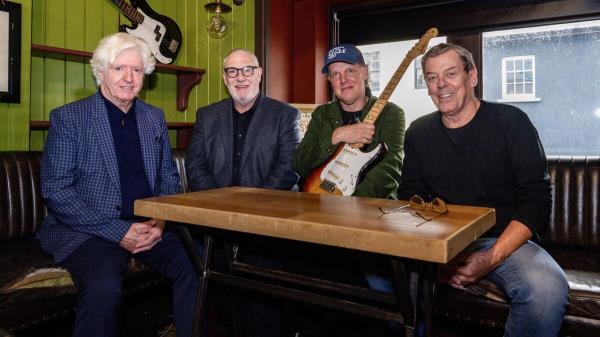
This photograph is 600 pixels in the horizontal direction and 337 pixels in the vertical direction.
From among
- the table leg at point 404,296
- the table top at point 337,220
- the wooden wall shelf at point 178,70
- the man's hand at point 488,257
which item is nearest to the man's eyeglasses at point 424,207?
the table top at point 337,220

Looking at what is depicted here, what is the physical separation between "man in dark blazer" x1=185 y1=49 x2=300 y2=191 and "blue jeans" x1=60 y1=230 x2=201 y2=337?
1.59ft

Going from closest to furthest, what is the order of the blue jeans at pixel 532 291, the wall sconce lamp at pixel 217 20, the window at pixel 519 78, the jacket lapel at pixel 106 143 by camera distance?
the blue jeans at pixel 532 291 < the jacket lapel at pixel 106 143 < the window at pixel 519 78 < the wall sconce lamp at pixel 217 20

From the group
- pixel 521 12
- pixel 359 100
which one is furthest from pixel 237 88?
pixel 521 12

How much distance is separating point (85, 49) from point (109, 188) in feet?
4.81

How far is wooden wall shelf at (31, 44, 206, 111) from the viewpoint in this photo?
276cm

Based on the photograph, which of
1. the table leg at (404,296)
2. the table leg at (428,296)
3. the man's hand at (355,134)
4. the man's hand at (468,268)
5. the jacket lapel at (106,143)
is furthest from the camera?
the man's hand at (355,134)

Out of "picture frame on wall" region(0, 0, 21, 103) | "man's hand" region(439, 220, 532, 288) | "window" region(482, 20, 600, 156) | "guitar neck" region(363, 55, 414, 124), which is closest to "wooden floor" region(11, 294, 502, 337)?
"man's hand" region(439, 220, 532, 288)

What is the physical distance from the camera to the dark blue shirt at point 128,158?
2074 mm

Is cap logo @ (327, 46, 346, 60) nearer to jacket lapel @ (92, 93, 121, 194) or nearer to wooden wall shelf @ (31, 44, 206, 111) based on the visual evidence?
jacket lapel @ (92, 93, 121, 194)

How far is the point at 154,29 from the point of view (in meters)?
3.35

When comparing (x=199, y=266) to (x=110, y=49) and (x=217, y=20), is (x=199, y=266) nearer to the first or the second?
(x=110, y=49)

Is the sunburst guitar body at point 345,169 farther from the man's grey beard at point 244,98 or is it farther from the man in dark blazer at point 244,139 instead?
the man's grey beard at point 244,98

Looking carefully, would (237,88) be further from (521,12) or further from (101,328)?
(521,12)

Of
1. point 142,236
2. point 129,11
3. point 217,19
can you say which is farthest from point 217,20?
point 142,236
